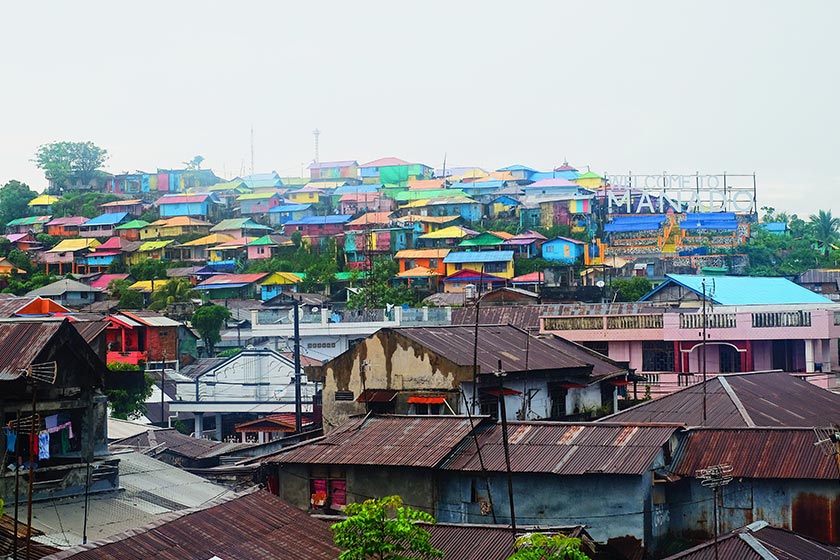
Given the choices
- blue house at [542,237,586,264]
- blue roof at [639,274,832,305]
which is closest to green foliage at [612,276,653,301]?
blue house at [542,237,586,264]

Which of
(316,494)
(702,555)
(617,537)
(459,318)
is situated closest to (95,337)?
(316,494)

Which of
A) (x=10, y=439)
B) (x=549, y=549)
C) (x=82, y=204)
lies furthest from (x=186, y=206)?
(x=549, y=549)

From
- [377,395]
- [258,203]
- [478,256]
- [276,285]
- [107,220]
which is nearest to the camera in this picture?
[377,395]

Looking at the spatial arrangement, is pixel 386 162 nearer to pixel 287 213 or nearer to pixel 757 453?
pixel 287 213

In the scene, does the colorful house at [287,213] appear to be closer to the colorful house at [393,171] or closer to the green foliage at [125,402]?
the colorful house at [393,171]

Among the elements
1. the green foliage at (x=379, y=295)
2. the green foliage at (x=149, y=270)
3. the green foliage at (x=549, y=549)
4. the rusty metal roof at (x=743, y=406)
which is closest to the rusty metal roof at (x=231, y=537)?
the green foliage at (x=549, y=549)
